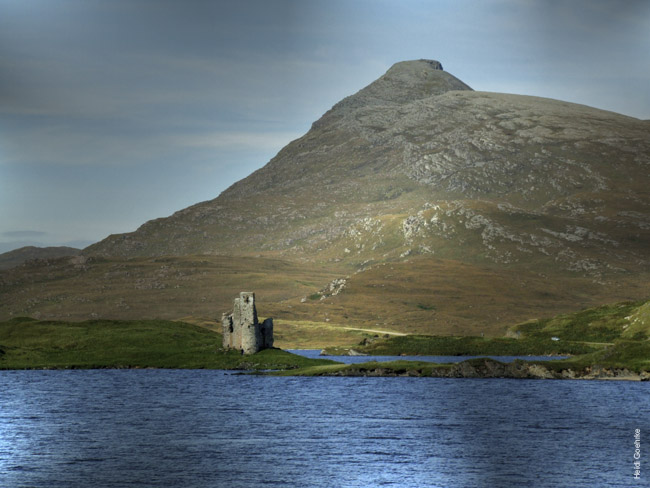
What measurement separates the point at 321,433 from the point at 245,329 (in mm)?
88951

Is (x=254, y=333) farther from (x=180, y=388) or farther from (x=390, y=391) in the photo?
(x=390, y=391)

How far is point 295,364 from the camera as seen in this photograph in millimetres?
178500

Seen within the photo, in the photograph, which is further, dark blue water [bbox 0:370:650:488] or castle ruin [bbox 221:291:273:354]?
castle ruin [bbox 221:291:273:354]

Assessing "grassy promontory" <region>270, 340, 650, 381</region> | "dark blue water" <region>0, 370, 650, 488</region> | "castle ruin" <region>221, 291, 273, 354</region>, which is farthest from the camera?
"castle ruin" <region>221, 291, 273, 354</region>

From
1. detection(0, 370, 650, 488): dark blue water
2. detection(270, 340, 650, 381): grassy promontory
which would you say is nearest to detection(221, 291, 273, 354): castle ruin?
detection(270, 340, 650, 381): grassy promontory

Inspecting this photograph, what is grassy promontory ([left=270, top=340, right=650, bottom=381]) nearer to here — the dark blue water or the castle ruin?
the dark blue water

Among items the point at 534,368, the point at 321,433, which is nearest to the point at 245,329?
the point at 534,368

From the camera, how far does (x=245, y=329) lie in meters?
184

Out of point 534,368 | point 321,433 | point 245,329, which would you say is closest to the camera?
point 321,433

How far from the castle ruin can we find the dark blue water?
21.8 m

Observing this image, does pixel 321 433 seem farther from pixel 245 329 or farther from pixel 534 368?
pixel 245 329

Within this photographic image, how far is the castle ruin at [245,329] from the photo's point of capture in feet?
579

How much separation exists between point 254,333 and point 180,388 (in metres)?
35.7

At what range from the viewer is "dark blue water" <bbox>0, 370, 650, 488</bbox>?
230ft
